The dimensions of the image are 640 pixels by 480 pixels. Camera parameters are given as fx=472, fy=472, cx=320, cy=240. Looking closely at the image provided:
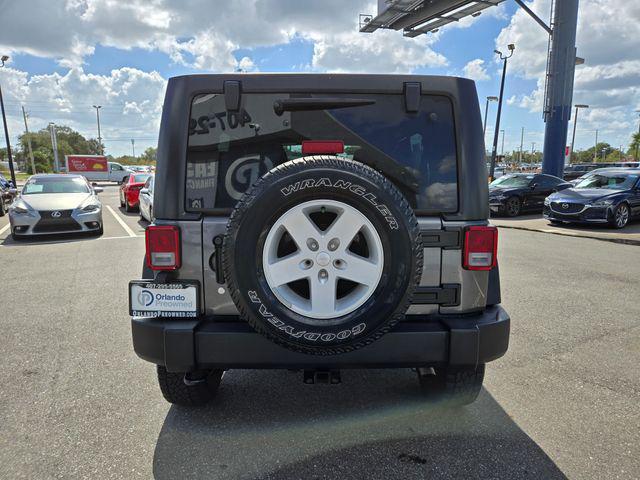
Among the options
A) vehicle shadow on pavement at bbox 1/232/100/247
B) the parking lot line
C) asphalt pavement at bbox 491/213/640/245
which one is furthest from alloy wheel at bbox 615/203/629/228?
vehicle shadow on pavement at bbox 1/232/100/247

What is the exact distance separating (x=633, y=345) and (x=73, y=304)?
5.72 metres

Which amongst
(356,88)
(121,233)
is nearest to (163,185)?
(356,88)

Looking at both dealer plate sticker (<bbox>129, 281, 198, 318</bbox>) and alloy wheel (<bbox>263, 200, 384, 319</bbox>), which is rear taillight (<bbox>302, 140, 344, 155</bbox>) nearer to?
alloy wheel (<bbox>263, 200, 384, 319</bbox>)

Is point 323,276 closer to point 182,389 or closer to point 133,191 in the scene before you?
point 182,389

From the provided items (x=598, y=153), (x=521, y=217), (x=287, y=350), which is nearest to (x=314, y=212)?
(x=287, y=350)

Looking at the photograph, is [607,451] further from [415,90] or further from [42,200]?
[42,200]

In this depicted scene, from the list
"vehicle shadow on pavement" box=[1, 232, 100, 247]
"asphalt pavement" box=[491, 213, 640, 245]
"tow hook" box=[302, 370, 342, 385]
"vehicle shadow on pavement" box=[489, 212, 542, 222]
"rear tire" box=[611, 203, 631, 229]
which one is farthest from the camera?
"vehicle shadow on pavement" box=[489, 212, 542, 222]

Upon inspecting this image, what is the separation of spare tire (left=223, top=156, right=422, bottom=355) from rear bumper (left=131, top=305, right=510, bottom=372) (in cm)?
20

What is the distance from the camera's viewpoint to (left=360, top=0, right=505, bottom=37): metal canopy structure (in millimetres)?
23500

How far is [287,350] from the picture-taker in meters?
2.44

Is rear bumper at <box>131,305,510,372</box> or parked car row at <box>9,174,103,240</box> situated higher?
rear bumper at <box>131,305,510,372</box>

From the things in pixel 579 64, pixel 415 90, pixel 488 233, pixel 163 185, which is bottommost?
pixel 488 233

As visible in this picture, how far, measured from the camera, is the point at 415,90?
2.55m

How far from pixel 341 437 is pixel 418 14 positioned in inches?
1074
